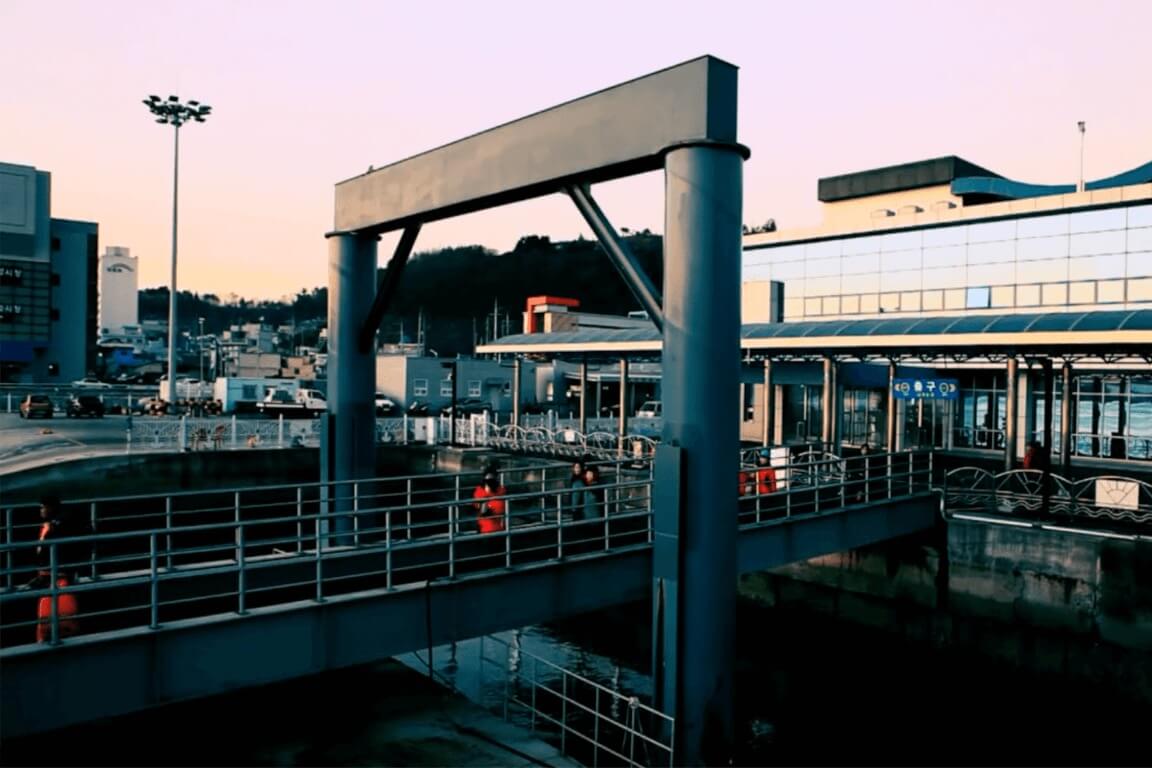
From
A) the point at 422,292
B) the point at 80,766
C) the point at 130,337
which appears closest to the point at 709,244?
the point at 80,766

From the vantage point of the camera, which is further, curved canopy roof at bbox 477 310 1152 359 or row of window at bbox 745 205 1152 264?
row of window at bbox 745 205 1152 264

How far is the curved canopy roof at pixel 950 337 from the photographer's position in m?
21.1

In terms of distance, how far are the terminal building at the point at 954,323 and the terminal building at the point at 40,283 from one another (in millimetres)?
50844

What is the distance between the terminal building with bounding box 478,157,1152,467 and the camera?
2500 cm

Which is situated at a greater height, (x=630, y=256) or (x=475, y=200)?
(x=475, y=200)

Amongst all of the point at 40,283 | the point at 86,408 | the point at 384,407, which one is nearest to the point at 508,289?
the point at 40,283

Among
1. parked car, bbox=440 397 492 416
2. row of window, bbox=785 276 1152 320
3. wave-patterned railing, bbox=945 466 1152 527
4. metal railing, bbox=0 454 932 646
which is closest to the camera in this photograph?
metal railing, bbox=0 454 932 646

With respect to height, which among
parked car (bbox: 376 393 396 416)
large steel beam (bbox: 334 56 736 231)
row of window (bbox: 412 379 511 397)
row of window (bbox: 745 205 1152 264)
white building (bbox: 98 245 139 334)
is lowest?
parked car (bbox: 376 393 396 416)

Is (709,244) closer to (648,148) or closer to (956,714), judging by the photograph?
(648,148)

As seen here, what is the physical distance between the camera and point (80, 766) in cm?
888

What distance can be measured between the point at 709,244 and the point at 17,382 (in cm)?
7528

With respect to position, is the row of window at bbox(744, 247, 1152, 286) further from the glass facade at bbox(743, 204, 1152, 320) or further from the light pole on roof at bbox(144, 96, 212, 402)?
the light pole on roof at bbox(144, 96, 212, 402)

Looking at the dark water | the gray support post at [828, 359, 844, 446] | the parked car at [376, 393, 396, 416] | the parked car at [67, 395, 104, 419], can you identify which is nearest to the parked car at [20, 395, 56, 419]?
the parked car at [67, 395, 104, 419]

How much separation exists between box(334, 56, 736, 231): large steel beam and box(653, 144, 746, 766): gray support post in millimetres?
428
